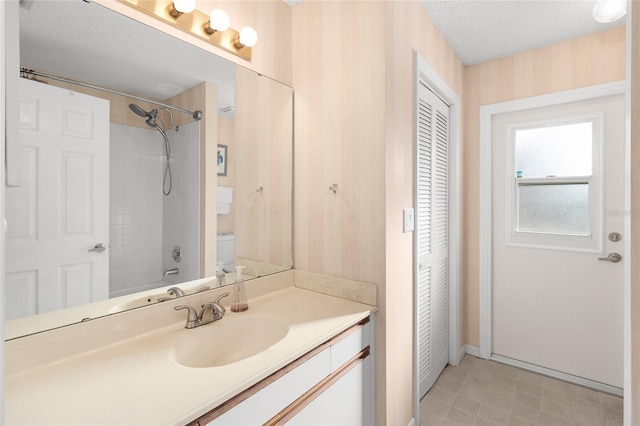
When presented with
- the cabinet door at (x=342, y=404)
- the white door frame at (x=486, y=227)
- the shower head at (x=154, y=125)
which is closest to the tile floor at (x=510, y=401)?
the white door frame at (x=486, y=227)

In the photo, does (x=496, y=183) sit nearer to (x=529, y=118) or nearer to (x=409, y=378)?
(x=529, y=118)

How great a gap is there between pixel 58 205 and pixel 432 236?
1.96 m

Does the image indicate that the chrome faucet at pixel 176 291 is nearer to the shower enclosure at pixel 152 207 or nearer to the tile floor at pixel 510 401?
the shower enclosure at pixel 152 207

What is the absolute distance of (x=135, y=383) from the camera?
818 millimetres

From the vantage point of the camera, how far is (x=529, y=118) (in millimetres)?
2332

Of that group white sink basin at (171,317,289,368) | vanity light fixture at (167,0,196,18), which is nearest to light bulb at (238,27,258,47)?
vanity light fixture at (167,0,196,18)

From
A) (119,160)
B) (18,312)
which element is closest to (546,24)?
(119,160)

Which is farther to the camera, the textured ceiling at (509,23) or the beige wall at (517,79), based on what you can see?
the beige wall at (517,79)

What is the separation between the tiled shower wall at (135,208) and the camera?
1.09m

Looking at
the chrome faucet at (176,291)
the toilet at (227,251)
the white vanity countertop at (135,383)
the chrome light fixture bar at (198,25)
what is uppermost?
the chrome light fixture bar at (198,25)

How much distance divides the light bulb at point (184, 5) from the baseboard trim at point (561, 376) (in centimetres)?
303

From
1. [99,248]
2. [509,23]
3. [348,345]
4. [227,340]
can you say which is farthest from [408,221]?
[509,23]

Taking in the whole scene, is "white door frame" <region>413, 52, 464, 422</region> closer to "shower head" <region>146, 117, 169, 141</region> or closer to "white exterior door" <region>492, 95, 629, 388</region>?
"white exterior door" <region>492, 95, 629, 388</region>

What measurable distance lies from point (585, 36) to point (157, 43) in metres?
2.64
